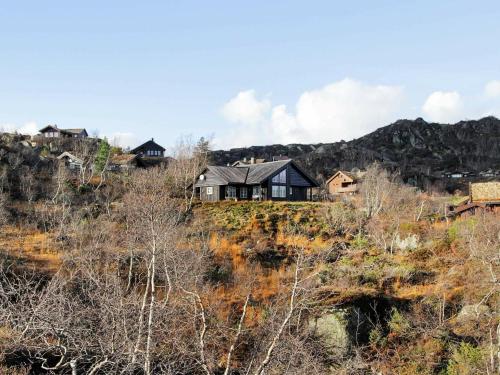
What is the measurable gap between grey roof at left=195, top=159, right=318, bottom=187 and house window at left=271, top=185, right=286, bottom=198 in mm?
1859

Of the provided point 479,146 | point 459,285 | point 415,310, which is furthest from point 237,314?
point 479,146

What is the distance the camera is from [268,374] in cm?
1677

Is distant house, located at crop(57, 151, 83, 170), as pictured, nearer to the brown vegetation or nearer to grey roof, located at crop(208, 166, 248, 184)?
the brown vegetation

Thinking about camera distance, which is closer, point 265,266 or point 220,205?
point 265,266

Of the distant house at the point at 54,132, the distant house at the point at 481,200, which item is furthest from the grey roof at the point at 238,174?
the distant house at the point at 54,132

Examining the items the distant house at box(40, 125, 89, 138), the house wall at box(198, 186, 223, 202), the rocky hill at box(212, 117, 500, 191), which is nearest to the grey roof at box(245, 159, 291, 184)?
the house wall at box(198, 186, 223, 202)

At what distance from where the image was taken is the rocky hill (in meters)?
101

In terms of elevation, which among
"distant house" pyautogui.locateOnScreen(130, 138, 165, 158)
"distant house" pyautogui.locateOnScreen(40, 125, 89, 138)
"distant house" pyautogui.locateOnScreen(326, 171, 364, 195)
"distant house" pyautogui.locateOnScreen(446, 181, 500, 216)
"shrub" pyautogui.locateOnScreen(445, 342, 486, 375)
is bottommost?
"shrub" pyautogui.locateOnScreen(445, 342, 486, 375)

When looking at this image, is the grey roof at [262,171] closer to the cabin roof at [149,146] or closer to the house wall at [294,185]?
the house wall at [294,185]

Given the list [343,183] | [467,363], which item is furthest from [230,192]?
[467,363]

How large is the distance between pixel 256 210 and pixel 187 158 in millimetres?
14900

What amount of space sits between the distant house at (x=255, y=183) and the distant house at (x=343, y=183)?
16.1m

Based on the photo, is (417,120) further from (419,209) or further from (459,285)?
(459,285)

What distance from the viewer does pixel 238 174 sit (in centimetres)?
5028
